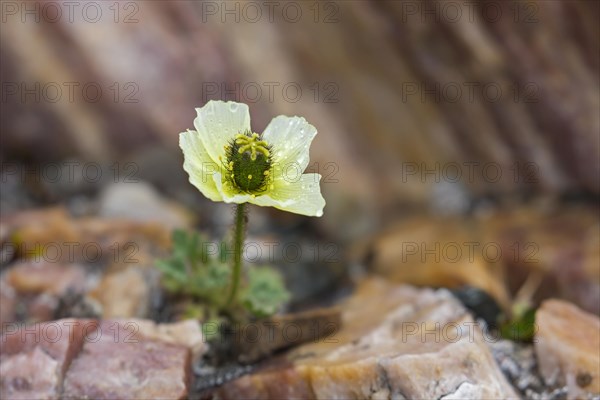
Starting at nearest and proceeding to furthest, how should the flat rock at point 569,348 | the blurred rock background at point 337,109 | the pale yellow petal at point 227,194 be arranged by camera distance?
the pale yellow petal at point 227,194
the flat rock at point 569,348
the blurred rock background at point 337,109

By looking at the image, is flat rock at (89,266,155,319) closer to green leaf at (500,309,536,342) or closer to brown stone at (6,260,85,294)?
brown stone at (6,260,85,294)

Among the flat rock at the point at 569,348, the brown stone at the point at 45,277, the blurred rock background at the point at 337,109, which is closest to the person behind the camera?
the flat rock at the point at 569,348

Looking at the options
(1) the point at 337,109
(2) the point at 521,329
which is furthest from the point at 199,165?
(1) the point at 337,109

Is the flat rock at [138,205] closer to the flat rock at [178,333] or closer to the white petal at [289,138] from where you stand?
the flat rock at [178,333]

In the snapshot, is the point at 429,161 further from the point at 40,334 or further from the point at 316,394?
the point at 40,334

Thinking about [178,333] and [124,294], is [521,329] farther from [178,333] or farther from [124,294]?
[124,294]

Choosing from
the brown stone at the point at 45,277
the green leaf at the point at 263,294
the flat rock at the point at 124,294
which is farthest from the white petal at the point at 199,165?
the brown stone at the point at 45,277
